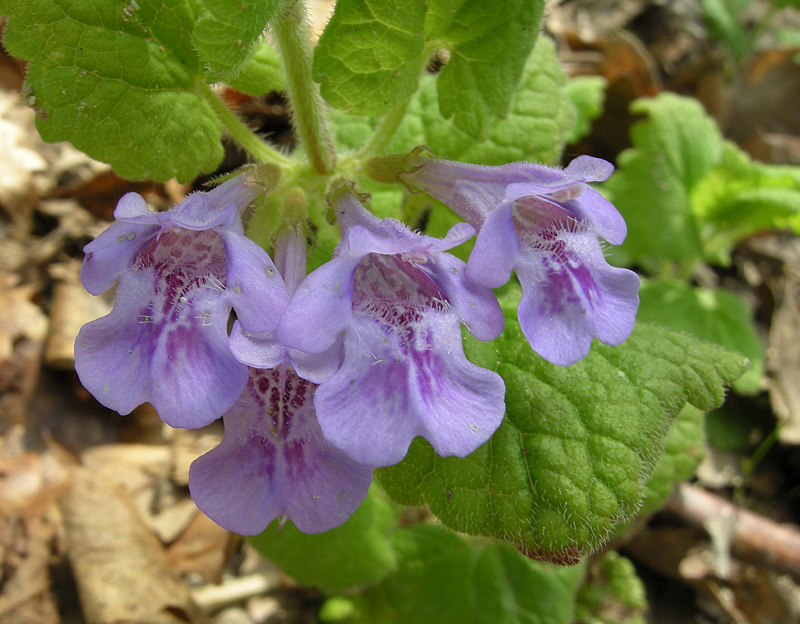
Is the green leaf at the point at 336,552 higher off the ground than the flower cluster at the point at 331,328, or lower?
lower

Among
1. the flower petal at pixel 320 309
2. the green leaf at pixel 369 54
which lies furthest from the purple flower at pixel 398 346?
the green leaf at pixel 369 54

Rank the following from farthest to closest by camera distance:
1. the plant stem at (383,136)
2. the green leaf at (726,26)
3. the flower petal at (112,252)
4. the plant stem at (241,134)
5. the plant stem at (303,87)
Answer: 1. the green leaf at (726,26)
2. the plant stem at (383,136)
3. the plant stem at (241,134)
4. the plant stem at (303,87)
5. the flower petal at (112,252)

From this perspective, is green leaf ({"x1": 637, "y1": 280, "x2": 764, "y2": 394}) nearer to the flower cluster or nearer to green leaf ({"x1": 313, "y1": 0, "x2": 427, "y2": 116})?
the flower cluster

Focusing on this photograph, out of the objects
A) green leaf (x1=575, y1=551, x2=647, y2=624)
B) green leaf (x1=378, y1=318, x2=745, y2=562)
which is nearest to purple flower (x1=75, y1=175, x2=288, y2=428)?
green leaf (x1=378, y1=318, x2=745, y2=562)

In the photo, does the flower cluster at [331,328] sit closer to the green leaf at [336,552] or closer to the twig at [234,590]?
the green leaf at [336,552]

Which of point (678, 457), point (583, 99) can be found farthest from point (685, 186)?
point (678, 457)

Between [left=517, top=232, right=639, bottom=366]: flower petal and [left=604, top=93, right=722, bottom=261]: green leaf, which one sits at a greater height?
[left=517, top=232, right=639, bottom=366]: flower petal

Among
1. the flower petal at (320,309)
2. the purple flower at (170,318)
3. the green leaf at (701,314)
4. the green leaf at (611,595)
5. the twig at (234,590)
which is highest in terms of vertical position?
the flower petal at (320,309)
